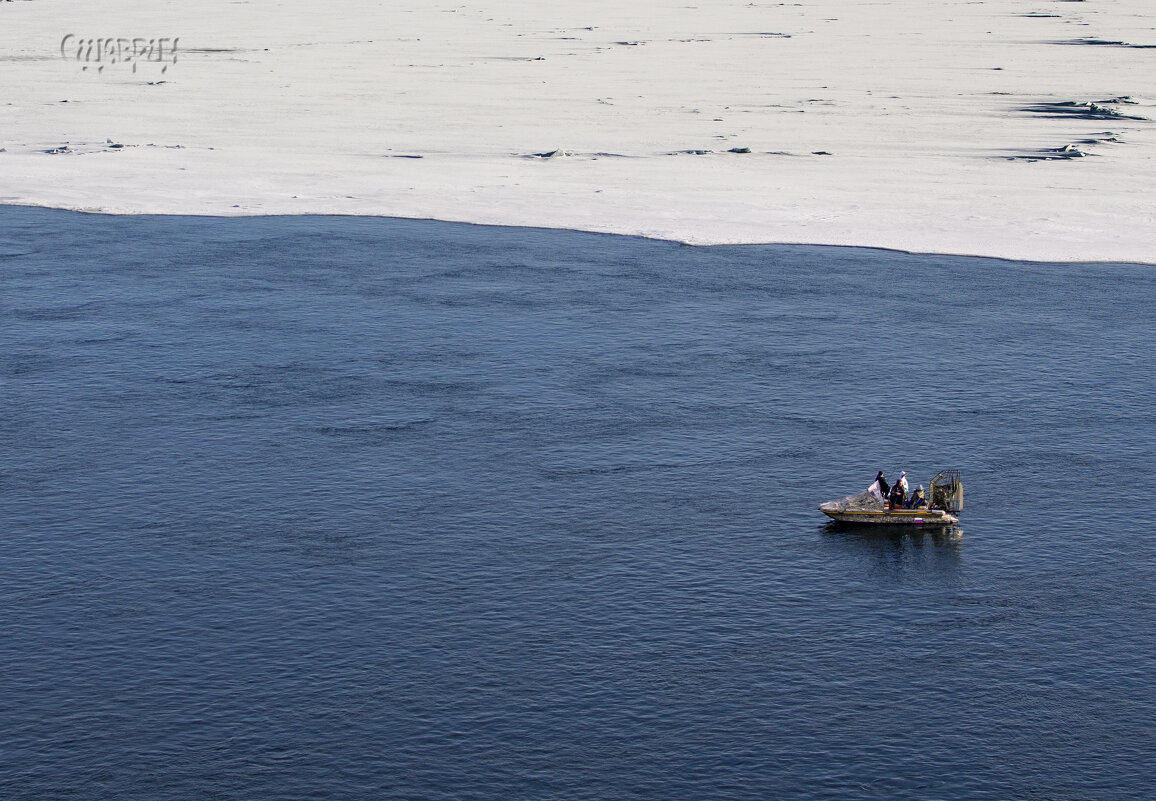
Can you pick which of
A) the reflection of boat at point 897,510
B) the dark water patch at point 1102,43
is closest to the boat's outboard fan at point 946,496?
the reflection of boat at point 897,510

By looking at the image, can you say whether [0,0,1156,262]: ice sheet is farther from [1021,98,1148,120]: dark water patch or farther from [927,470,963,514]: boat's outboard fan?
[927,470,963,514]: boat's outboard fan

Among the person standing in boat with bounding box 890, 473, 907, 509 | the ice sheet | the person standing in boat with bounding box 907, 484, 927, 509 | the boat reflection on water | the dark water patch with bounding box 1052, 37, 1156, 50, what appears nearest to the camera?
the boat reflection on water

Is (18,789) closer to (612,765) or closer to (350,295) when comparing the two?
(612,765)

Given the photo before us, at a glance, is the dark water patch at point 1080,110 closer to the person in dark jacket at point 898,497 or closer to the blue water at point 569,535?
the blue water at point 569,535

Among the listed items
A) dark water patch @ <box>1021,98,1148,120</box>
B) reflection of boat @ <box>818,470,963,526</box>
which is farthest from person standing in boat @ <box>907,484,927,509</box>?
dark water patch @ <box>1021,98,1148,120</box>

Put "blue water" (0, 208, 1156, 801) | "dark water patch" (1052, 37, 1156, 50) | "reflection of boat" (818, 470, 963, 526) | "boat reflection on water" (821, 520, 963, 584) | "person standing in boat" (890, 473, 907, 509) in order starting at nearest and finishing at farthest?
"blue water" (0, 208, 1156, 801) < "boat reflection on water" (821, 520, 963, 584) < "reflection of boat" (818, 470, 963, 526) < "person standing in boat" (890, 473, 907, 509) < "dark water patch" (1052, 37, 1156, 50)

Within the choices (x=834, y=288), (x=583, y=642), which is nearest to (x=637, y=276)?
(x=834, y=288)

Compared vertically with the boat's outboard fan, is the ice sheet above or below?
above

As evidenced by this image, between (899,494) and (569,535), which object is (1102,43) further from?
(569,535)
